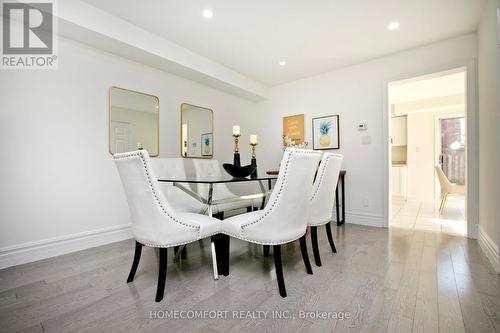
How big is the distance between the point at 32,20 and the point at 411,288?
3.74m

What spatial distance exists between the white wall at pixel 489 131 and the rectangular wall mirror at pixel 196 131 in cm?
321

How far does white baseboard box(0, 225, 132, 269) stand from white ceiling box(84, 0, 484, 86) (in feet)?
7.39

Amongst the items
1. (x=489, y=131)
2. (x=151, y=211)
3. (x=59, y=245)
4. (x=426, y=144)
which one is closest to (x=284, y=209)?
(x=151, y=211)

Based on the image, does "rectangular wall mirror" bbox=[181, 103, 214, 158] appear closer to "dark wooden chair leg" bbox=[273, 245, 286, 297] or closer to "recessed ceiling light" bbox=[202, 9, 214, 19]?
"recessed ceiling light" bbox=[202, 9, 214, 19]

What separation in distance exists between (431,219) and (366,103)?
2.05 metres

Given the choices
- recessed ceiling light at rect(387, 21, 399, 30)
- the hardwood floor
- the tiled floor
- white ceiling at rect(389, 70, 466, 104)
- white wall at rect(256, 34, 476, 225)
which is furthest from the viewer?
white ceiling at rect(389, 70, 466, 104)

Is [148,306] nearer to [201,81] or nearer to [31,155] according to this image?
[31,155]

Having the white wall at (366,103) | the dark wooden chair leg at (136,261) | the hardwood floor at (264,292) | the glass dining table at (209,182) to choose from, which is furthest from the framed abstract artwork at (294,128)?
the dark wooden chair leg at (136,261)

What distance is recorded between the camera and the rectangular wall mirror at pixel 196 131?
3336 millimetres

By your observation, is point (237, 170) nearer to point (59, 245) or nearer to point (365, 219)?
point (59, 245)

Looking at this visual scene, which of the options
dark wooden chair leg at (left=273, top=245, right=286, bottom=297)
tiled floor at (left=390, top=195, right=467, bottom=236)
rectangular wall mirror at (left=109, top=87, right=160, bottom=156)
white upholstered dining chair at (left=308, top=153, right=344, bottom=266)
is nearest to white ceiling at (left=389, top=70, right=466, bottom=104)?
tiled floor at (left=390, top=195, right=467, bottom=236)

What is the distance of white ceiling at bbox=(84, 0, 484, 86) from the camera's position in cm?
212

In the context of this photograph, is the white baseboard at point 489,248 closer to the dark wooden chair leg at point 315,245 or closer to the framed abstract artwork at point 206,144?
the dark wooden chair leg at point 315,245

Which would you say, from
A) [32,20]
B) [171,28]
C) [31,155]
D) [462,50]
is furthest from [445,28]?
[31,155]
